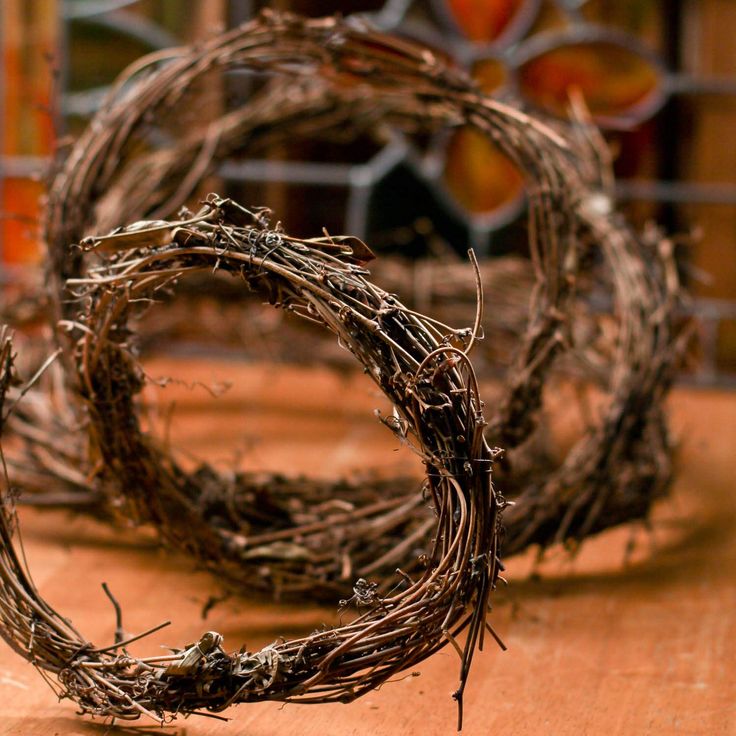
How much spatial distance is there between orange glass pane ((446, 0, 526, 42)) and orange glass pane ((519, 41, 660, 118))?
0.07 m

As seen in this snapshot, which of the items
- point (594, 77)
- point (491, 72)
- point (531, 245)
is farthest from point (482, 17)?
point (531, 245)

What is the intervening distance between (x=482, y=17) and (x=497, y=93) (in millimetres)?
125

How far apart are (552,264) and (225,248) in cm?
32

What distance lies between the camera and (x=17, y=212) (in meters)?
1.92

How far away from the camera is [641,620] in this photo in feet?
2.97

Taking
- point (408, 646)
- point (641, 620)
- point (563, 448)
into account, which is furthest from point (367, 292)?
point (563, 448)

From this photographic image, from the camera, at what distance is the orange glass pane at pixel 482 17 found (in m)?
1.69

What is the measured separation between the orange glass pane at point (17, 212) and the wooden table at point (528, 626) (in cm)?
79

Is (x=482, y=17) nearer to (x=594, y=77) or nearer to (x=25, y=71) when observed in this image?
(x=594, y=77)

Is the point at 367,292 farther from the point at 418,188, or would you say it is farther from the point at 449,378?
the point at 418,188

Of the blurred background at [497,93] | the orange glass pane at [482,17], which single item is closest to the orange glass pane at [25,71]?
the blurred background at [497,93]

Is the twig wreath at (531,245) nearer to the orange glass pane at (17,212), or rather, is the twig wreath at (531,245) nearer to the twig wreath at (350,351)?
the twig wreath at (350,351)

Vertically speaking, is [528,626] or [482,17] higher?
[482,17]

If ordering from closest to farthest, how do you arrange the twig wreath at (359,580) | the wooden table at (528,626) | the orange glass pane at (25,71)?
the twig wreath at (359,580), the wooden table at (528,626), the orange glass pane at (25,71)
